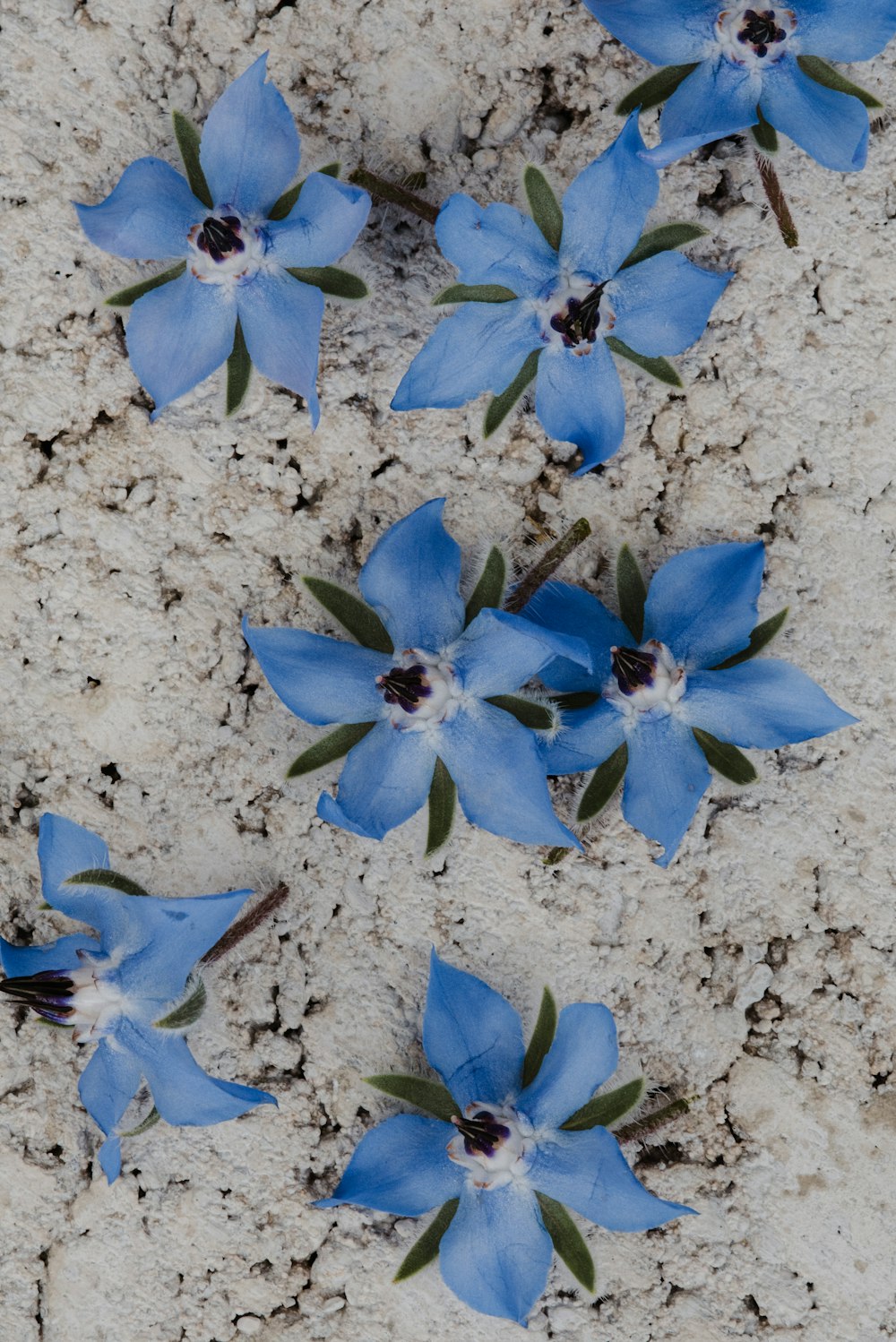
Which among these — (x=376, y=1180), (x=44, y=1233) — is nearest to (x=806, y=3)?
(x=376, y=1180)

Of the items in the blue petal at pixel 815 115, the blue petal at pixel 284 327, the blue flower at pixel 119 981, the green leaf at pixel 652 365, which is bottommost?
the blue flower at pixel 119 981

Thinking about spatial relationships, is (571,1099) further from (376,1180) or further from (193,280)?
(193,280)

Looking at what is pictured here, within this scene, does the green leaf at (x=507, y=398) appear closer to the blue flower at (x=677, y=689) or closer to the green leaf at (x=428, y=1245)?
the blue flower at (x=677, y=689)

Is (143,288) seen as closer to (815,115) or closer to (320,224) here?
(320,224)

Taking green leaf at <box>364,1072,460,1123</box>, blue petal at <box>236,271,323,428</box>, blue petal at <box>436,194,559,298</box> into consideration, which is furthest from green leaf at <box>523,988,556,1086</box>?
blue petal at <box>436,194,559,298</box>

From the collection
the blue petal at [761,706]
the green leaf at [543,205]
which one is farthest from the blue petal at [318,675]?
the green leaf at [543,205]

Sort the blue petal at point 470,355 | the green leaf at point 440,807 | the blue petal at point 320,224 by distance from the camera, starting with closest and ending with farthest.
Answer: the blue petal at point 320,224
the blue petal at point 470,355
the green leaf at point 440,807

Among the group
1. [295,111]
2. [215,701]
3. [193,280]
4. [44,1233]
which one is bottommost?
[44,1233]
